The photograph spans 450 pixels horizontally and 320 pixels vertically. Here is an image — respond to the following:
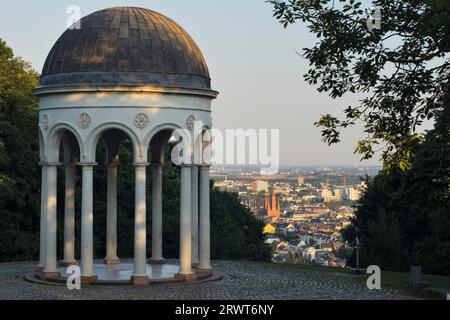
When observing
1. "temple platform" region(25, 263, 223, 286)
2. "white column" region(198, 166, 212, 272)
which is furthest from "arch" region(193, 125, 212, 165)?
"temple platform" region(25, 263, 223, 286)

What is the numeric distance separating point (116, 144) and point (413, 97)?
54.0 feet

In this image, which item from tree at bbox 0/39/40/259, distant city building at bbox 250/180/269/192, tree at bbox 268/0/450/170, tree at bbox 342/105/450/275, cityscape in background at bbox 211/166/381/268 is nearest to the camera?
tree at bbox 268/0/450/170

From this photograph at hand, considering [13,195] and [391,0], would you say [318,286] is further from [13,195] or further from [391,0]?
[13,195]

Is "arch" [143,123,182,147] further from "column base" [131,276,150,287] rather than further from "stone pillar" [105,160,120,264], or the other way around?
"stone pillar" [105,160,120,264]

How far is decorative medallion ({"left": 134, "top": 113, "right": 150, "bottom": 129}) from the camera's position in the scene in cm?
3209

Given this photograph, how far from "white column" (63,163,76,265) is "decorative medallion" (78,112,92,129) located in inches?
197

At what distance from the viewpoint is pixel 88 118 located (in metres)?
32.2

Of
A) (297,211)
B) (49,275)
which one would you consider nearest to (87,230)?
(49,275)

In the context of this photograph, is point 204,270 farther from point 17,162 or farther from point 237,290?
point 17,162

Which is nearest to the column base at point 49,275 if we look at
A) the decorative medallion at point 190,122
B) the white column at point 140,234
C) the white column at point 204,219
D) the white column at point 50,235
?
the white column at point 50,235

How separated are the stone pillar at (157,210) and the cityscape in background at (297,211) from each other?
108ft

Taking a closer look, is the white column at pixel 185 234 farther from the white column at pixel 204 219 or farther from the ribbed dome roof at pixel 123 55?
the ribbed dome roof at pixel 123 55

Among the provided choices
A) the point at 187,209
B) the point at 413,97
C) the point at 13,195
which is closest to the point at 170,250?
the point at 13,195

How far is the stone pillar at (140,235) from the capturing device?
105 ft
